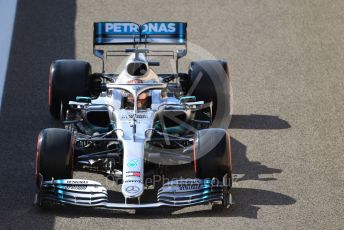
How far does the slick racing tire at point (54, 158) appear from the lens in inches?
514

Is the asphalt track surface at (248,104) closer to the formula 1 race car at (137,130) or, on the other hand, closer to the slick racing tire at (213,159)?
the formula 1 race car at (137,130)

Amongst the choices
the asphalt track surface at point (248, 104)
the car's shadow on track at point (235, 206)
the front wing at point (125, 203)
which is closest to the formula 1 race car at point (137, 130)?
the front wing at point (125, 203)

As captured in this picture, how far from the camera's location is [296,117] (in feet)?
53.8

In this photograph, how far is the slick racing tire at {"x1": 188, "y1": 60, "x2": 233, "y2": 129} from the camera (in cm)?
1569

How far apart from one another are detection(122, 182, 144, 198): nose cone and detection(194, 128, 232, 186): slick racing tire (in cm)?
83

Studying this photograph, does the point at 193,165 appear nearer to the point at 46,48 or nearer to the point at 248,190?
the point at 248,190

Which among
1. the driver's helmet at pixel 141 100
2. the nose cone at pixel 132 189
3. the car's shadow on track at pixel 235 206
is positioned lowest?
the car's shadow on track at pixel 235 206

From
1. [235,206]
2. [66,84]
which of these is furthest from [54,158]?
[66,84]

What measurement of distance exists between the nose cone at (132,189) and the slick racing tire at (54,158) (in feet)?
2.63

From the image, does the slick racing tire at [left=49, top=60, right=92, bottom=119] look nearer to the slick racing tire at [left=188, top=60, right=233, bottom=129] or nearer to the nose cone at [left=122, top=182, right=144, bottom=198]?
the slick racing tire at [left=188, top=60, right=233, bottom=129]

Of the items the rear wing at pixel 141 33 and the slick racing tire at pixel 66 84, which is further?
the rear wing at pixel 141 33

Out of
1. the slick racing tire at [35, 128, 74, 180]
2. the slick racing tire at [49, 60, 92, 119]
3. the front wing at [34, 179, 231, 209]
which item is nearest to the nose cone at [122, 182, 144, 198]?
the front wing at [34, 179, 231, 209]

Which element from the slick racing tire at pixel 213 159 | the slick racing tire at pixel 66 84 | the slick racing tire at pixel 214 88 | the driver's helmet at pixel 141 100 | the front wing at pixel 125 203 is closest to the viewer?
the front wing at pixel 125 203

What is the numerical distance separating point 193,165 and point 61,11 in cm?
727
